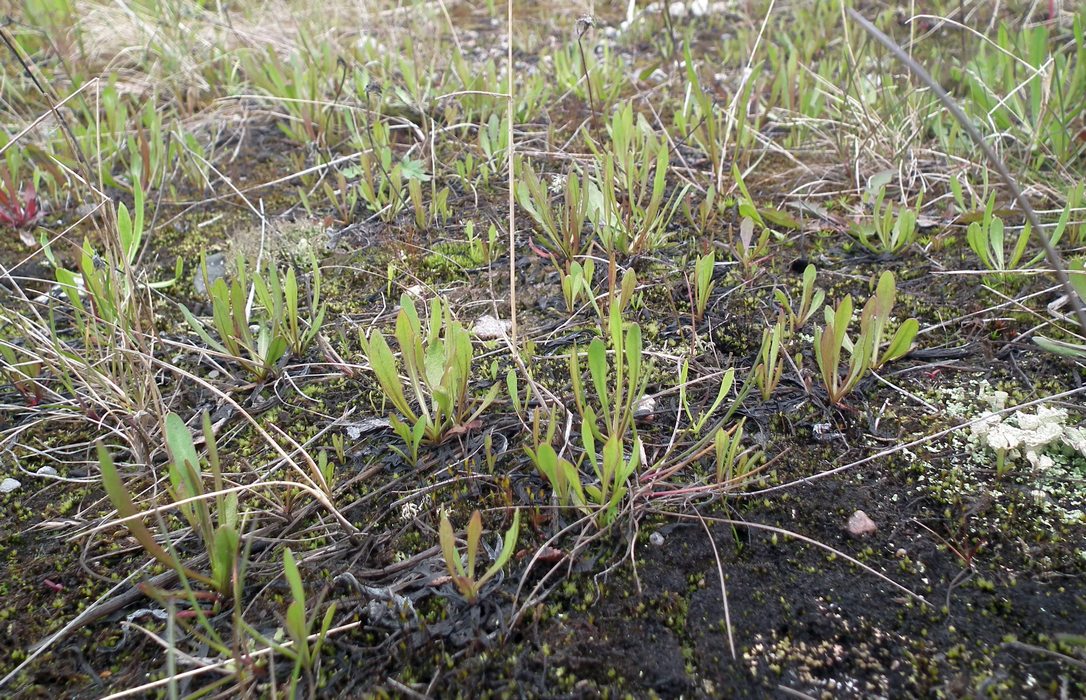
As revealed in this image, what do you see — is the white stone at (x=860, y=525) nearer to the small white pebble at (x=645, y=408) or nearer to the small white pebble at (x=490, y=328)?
the small white pebble at (x=645, y=408)

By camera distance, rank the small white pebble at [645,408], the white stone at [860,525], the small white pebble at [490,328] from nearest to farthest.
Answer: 1. the white stone at [860,525]
2. the small white pebble at [645,408]
3. the small white pebble at [490,328]

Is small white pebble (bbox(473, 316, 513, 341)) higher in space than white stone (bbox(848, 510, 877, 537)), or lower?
higher

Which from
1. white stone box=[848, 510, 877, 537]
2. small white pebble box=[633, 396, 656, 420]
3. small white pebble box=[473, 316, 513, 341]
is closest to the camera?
white stone box=[848, 510, 877, 537]

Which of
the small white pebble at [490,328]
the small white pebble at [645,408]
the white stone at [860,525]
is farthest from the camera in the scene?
the small white pebble at [490,328]

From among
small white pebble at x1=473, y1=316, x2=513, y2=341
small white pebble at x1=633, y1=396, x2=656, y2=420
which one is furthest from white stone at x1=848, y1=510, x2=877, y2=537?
small white pebble at x1=473, y1=316, x2=513, y2=341

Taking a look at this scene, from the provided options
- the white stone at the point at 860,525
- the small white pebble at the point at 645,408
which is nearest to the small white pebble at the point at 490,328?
A: the small white pebble at the point at 645,408

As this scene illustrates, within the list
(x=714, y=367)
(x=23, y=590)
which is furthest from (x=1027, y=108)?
(x=23, y=590)

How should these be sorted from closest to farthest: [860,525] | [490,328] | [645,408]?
[860,525] → [645,408] → [490,328]

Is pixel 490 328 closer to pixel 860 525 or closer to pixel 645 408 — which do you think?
pixel 645 408

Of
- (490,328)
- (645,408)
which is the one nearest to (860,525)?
(645,408)

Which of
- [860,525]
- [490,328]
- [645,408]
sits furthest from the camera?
[490,328]

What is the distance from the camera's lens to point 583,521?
56.3 inches

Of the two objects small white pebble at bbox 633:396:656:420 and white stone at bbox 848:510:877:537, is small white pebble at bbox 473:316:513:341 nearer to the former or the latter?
small white pebble at bbox 633:396:656:420

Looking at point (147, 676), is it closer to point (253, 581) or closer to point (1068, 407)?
point (253, 581)
